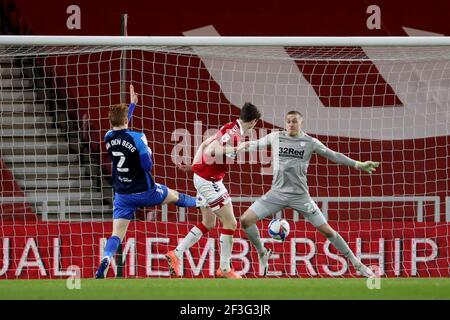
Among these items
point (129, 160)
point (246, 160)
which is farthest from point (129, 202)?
point (246, 160)

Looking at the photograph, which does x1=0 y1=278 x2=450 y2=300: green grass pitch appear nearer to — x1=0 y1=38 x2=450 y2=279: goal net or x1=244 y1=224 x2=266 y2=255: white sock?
x1=244 y1=224 x2=266 y2=255: white sock

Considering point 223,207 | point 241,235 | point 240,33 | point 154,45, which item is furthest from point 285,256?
point 240,33

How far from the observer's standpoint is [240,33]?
18.3 meters

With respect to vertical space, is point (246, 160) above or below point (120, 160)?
above

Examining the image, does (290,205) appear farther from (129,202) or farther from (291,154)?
(129,202)

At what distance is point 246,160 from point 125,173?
16.2 ft

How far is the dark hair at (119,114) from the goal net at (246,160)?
2.86 m

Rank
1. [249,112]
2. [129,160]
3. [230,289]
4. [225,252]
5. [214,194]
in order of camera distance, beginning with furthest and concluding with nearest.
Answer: [225,252] → [214,194] → [249,112] → [129,160] → [230,289]

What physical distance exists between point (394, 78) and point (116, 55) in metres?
4.13

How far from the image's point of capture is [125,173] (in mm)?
11969

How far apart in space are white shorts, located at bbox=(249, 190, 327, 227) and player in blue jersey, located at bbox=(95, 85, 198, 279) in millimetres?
1040

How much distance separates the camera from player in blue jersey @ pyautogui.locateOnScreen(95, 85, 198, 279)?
11.8 meters

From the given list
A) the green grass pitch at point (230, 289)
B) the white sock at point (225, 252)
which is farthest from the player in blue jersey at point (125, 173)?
the white sock at point (225, 252)

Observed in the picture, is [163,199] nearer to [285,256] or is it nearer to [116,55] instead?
[285,256]
